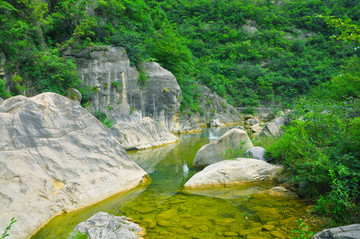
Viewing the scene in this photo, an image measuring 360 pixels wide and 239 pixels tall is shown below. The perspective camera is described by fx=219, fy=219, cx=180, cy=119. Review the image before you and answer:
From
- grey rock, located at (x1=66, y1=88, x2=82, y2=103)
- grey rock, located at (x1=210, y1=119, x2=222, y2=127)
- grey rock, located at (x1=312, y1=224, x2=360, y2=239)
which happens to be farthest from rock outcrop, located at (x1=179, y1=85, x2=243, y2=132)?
grey rock, located at (x1=312, y1=224, x2=360, y2=239)

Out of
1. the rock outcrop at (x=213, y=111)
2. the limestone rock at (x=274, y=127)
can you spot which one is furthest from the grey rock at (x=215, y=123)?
the limestone rock at (x=274, y=127)

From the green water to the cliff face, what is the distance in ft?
47.7

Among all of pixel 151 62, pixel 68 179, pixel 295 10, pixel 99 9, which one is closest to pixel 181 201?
pixel 68 179

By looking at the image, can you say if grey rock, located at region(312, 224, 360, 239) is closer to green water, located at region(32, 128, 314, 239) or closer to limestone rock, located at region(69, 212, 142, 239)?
green water, located at region(32, 128, 314, 239)

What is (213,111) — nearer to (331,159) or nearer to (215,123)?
(215,123)

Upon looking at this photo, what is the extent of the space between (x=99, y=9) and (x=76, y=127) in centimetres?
1932

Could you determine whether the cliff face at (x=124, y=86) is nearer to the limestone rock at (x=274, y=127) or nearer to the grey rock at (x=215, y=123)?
the grey rock at (x=215, y=123)

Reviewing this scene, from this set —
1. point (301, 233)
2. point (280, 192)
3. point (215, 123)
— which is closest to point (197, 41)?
point (215, 123)

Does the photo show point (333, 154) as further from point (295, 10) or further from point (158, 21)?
point (295, 10)

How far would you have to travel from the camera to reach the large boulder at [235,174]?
23.1ft

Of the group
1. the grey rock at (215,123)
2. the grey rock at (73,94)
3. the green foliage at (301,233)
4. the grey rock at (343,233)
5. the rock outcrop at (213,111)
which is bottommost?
the grey rock at (215,123)

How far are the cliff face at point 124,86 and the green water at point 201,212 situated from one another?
14536mm

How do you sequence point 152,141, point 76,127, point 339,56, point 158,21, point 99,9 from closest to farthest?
point 76,127
point 152,141
point 99,9
point 158,21
point 339,56

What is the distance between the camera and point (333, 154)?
183 inches
